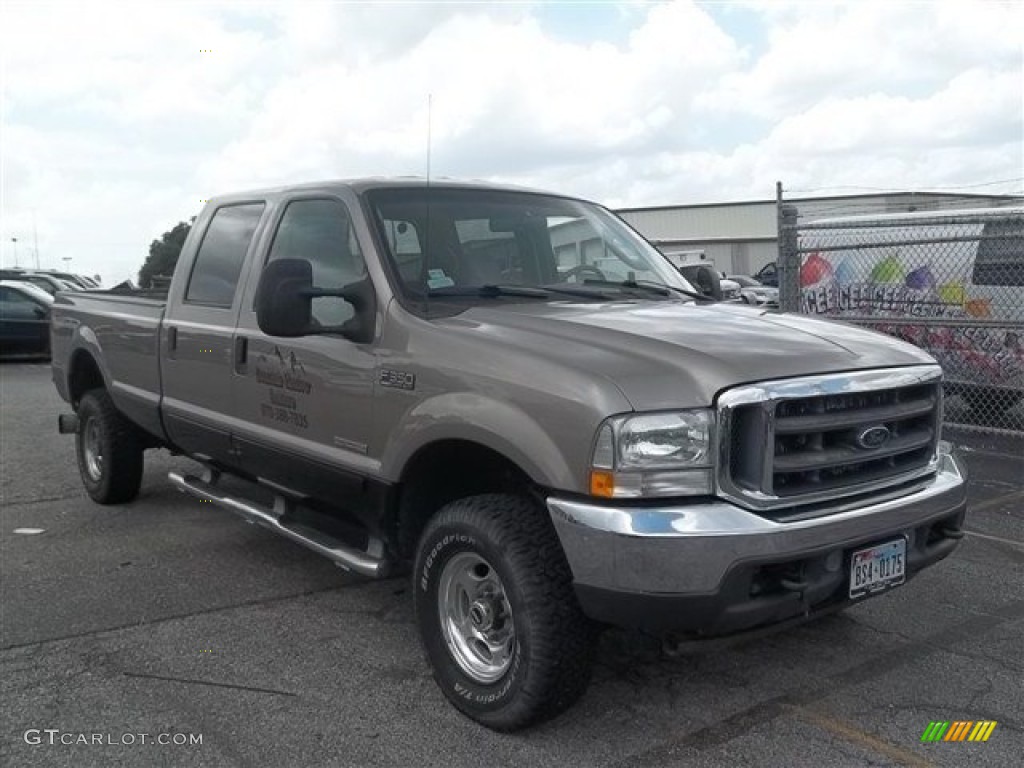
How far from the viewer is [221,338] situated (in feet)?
16.5

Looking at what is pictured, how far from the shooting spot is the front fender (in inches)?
127

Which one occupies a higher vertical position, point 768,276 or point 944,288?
point 944,288

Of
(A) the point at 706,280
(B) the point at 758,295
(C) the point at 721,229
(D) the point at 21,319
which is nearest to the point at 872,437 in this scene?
(A) the point at 706,280

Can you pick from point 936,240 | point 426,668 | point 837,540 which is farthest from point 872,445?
point 936,240

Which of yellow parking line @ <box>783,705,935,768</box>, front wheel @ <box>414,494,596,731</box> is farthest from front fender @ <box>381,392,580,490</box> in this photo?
yellow parking line @ <box>783,705,935,768</box>

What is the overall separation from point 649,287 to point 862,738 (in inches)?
85.4

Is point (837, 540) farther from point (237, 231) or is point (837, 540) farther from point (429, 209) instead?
point (237, 231)

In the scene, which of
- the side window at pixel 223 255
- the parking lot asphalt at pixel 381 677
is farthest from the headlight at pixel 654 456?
the side window at pixel 223 255

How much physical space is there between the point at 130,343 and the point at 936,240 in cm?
631

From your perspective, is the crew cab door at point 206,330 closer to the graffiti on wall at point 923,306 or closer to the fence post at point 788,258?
the fence post at point 788,258

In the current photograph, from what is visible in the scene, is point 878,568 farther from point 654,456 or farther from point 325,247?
point 325,247

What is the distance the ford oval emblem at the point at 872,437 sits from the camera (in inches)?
135

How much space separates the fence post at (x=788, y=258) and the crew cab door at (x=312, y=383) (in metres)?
5.53

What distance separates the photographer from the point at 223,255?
539 cm
